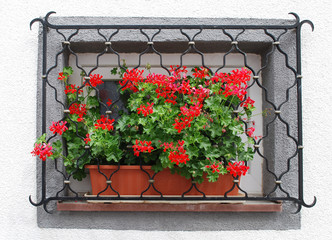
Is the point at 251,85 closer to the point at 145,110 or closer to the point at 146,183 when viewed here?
the point at 145,110

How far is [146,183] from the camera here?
1753 millimetres

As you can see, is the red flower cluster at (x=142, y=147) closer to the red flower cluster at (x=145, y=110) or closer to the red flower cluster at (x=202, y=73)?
the red flower cluster at (x=145, y=110)

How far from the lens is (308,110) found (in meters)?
1.85

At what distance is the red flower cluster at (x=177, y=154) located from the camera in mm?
1573

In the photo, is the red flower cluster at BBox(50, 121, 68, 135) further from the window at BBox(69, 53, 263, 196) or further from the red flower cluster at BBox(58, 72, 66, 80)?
the window at BBox(69, 53, 263, 196)

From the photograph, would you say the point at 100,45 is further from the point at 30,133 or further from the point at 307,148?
the point at 307,148

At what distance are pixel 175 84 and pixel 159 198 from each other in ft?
1.93

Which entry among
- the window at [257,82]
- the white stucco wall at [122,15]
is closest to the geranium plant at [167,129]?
the window at [257,82]

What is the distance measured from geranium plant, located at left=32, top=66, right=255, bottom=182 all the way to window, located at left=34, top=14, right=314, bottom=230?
0.39ft

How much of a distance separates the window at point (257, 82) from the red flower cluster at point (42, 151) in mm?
125

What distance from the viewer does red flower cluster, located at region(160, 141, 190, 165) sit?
1573mm

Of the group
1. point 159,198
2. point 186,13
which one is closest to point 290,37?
point 186,13

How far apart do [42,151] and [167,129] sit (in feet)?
2.03

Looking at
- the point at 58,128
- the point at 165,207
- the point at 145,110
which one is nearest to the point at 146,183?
the point at 165,207
